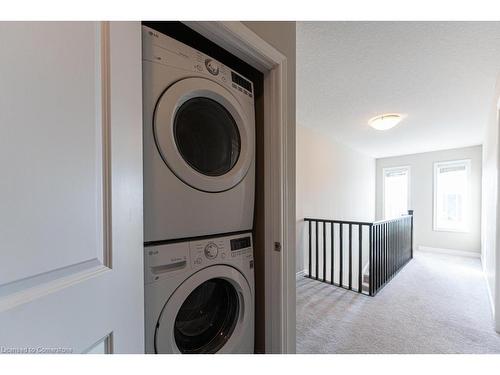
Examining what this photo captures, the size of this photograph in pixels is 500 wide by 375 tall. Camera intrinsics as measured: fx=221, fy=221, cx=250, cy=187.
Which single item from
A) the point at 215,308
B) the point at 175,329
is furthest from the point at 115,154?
the point at 215,308

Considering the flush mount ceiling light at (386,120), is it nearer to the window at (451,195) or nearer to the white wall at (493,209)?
the white wall at (493,209)

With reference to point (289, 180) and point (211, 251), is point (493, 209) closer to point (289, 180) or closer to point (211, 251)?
point (289, 180)

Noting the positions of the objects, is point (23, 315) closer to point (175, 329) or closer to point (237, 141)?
point (175, 329)

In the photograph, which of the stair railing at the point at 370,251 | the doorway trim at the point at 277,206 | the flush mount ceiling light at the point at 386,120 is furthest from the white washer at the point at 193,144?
the flush mount ceiling light at the point at 386,120

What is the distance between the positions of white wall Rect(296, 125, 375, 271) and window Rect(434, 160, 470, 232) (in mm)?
1450

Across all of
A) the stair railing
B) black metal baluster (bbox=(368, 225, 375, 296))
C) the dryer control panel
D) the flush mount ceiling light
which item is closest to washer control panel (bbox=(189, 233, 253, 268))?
the dryer control panel

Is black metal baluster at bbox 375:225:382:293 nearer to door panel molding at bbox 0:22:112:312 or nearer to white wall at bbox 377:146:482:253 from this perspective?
door panel molding at bbox 0:22:112:312

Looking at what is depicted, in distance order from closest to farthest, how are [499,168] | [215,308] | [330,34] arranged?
[215,308] < [330,34] < [499,168]

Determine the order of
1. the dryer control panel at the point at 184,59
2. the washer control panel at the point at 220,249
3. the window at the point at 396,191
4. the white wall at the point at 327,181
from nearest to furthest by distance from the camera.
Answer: the dryer control panel at the point at 184,59, the washer control panel at the point at 220,249, the white wall at the point at 327,181, the window at the point at 396,191

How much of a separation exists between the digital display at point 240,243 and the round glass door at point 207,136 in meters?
0.34

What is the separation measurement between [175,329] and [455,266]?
16.3 feet

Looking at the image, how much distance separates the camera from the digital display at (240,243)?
1067mm

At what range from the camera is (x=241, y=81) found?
3.62 ft

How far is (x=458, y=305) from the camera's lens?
7.83 feet
